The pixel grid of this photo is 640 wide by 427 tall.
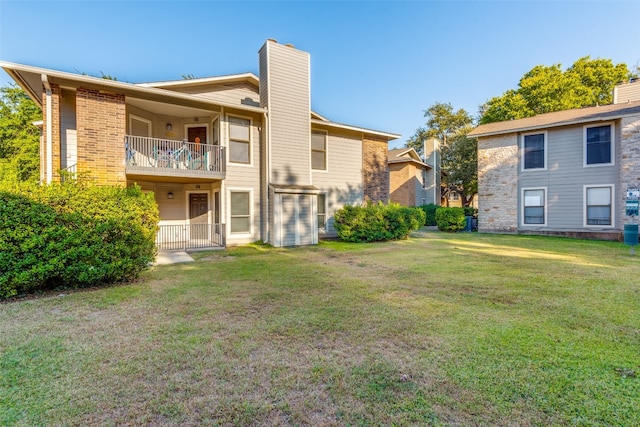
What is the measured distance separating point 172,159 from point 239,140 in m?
2.61

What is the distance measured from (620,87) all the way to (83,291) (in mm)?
22837

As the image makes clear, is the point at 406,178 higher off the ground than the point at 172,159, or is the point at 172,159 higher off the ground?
the point at 406,178

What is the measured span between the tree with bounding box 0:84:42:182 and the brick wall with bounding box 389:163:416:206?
88.0 feet

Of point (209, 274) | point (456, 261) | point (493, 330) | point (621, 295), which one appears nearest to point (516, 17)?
point (456, 261)

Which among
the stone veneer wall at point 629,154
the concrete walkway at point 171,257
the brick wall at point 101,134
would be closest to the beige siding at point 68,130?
the brick wall at point 101,134

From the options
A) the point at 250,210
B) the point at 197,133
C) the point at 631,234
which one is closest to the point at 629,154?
the point at 631,234

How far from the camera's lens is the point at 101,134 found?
9.10m

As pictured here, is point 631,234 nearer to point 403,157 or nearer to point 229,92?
point 403,157

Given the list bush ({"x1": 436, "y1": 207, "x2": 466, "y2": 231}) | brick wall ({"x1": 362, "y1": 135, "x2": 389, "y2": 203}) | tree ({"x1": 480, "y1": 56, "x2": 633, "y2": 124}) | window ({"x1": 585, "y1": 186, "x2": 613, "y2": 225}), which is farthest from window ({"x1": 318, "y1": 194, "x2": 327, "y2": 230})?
tree ({"x1": 480, "y1": 56, "x2": 633, "y2": 124})

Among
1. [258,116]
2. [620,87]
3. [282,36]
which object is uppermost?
[282,36]

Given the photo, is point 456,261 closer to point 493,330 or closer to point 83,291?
point 493,330

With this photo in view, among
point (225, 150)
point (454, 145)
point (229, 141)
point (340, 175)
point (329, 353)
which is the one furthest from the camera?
point (454, 145)

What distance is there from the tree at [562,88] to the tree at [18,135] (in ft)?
120

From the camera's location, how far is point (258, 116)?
12.5 meters
